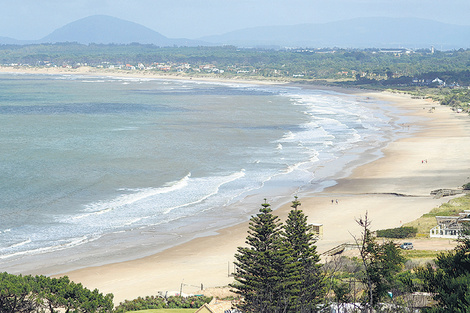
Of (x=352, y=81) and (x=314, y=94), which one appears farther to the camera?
(x=352, y=81)

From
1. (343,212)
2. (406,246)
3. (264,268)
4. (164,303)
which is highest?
(264,268)

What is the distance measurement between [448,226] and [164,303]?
1599 cm

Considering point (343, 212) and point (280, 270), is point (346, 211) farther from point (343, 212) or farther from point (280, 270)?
point (280, 270)

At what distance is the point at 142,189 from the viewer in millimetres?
44344

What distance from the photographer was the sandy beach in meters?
28.0

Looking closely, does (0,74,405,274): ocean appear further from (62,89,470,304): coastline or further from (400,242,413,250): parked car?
(400,242,413,250): parked car

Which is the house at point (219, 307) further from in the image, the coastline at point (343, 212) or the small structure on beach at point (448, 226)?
the small structure on beach at point (448, 226)

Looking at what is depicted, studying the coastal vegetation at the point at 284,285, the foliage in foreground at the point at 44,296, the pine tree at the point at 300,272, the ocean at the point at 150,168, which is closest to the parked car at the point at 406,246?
the coastal vegetation at the point at 284,285

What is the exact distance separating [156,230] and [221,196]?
8.28 metres

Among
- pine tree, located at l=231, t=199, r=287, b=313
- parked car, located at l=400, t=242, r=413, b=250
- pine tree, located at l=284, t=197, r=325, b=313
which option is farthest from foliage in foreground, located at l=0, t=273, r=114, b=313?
parked car, located at l=400, t=242, r=413, b=250

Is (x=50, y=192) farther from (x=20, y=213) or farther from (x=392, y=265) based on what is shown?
(x=392, y=265)

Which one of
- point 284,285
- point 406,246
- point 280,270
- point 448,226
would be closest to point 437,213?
point 448,226

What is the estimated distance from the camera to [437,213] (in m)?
35.9

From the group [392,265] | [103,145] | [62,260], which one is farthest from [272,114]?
[392,265]
